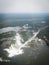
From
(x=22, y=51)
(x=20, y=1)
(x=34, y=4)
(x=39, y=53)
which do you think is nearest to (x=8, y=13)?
(x=20, y=1)

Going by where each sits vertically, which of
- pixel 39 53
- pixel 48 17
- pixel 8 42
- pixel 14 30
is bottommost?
pixel 39 53

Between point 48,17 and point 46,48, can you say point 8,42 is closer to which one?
point 46,48

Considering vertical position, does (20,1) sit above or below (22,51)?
above

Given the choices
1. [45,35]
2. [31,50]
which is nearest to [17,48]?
[31,50]

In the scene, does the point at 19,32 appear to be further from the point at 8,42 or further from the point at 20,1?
the point at 20,1

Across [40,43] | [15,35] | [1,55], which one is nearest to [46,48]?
[40,43]

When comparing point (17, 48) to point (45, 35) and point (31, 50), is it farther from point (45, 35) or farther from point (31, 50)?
point (45, 35)

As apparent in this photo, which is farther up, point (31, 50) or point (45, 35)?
point (45, 35)

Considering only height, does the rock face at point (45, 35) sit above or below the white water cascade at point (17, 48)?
above

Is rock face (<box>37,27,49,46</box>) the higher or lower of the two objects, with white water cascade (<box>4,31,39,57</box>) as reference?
higher
